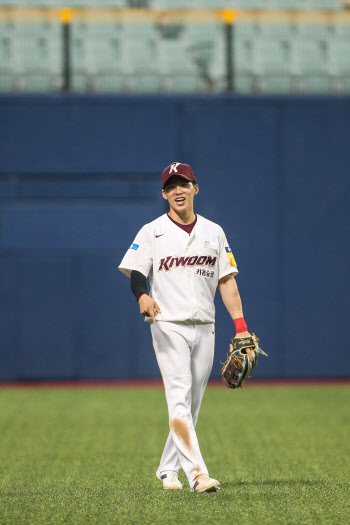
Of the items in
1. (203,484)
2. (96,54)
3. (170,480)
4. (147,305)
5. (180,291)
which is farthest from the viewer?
(96,54)

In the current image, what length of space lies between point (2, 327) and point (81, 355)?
117cm

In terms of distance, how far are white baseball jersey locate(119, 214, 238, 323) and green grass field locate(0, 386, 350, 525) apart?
108cm

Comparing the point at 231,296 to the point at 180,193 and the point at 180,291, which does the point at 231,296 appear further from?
the point at 180,193

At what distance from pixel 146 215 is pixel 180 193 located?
23.7ft

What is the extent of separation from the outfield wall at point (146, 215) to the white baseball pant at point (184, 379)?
7165mm

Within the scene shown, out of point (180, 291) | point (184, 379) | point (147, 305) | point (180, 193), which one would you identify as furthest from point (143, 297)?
point (180, 193)

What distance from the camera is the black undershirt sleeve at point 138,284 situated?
17.4ft

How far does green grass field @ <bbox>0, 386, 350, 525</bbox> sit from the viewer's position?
4.73 m

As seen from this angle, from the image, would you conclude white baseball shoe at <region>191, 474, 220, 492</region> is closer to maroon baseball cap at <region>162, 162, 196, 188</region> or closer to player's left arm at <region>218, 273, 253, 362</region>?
player's left arm at <region>218, 273, 253, 362</region>

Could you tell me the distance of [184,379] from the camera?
5.27 metres

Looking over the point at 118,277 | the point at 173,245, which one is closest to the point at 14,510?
the point at 173,245

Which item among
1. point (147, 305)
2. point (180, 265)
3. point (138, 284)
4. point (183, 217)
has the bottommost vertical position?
point (147, 305)

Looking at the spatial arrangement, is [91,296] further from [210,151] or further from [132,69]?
[132,69]

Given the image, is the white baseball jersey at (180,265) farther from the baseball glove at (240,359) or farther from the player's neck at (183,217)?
the baseball glove at (240,359)
